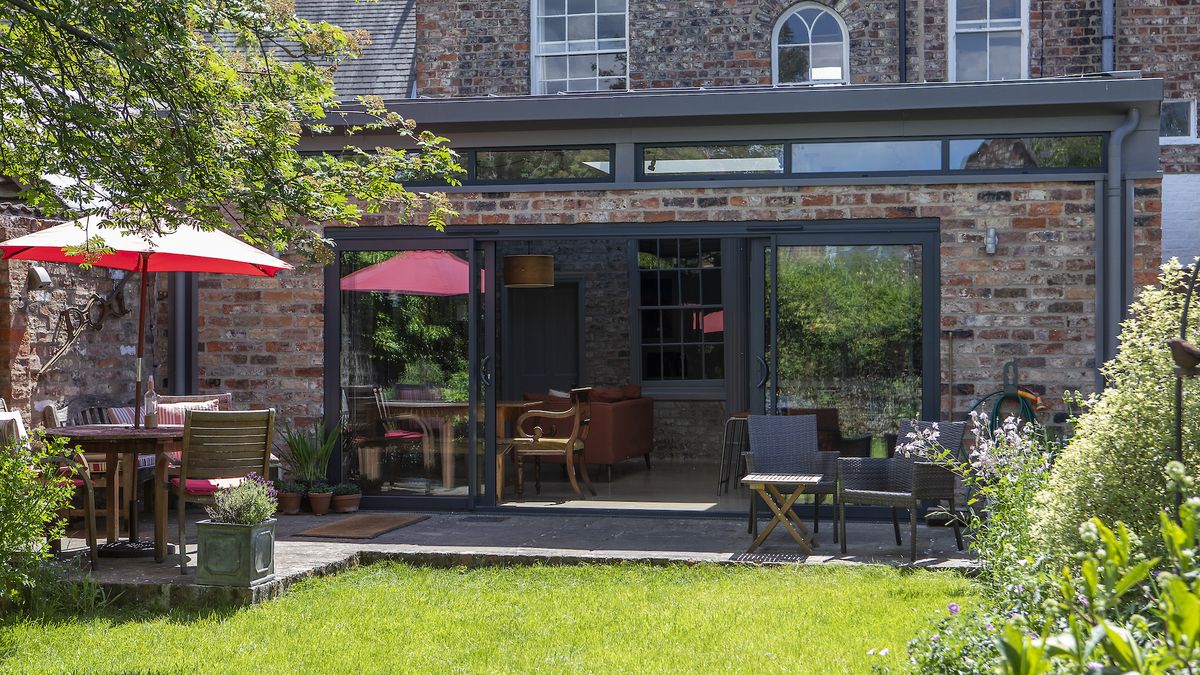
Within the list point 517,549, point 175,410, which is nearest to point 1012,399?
point 517,549

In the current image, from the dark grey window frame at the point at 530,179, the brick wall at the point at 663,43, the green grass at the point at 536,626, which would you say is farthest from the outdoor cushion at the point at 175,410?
the brick wall at the point at 663,43

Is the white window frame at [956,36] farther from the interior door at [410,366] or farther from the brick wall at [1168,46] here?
the interior door at [410,366]

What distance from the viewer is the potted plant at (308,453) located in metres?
8.62

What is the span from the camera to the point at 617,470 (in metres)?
12.0

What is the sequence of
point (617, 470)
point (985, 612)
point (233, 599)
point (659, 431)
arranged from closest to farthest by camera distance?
1. point (985, 612)
2. point (233, 599)
3. point (617, 470)
4. point (659, 431)

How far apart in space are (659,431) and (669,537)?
572 cm

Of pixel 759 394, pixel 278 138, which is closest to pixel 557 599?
pixel 278 138

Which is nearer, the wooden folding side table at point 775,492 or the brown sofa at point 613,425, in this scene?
the wooden folding side table at point 775,492

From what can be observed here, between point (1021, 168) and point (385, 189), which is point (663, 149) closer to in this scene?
point (1021, 168)

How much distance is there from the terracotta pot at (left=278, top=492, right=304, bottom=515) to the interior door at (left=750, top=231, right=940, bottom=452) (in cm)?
337

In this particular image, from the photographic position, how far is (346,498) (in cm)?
863

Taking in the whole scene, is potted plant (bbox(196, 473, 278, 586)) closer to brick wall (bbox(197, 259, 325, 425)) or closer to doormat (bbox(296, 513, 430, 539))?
doormat (bbox(296, 513, 430, 539))

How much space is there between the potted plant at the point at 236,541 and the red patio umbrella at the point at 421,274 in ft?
10.4

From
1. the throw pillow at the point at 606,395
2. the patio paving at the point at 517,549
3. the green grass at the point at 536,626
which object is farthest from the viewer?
the throw pillow at the point at 606,395
